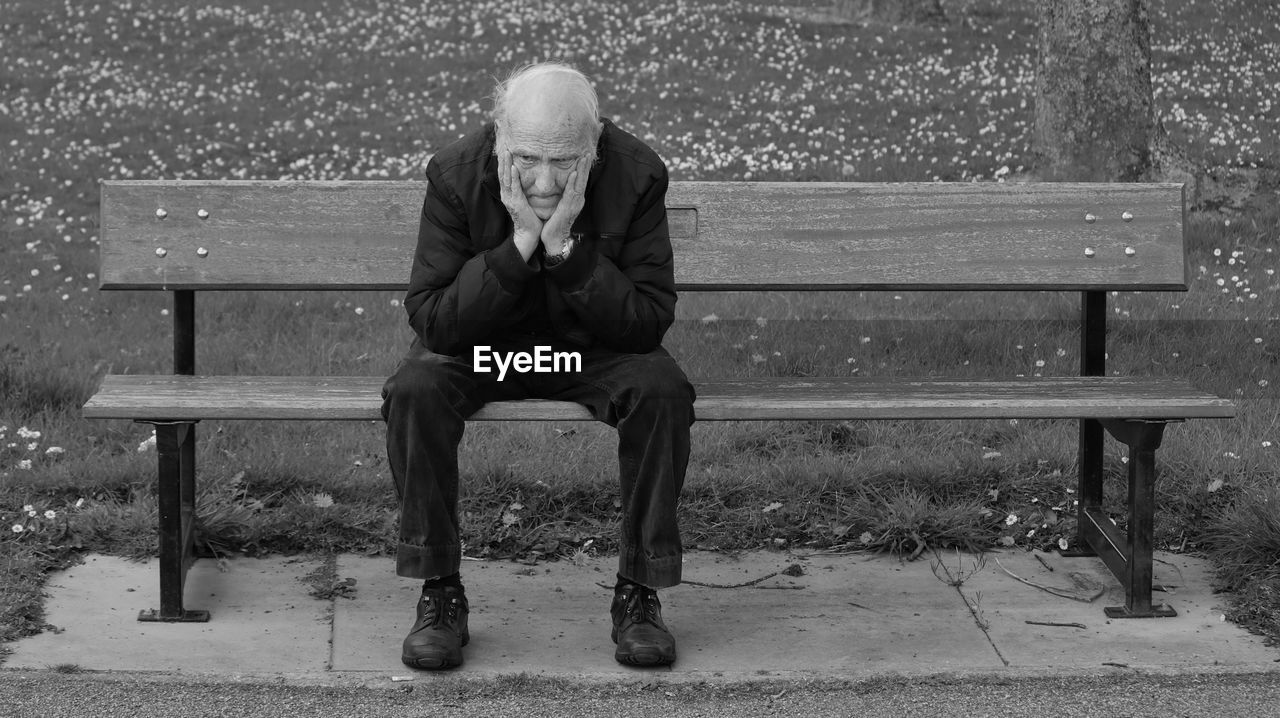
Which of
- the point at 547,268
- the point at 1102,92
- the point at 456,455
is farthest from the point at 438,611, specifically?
the point at 1102,92

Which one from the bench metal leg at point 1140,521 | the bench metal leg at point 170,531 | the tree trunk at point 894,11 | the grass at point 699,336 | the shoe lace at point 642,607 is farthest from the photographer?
the tree trunk at point 894,11

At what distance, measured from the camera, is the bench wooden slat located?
3475 millimetres

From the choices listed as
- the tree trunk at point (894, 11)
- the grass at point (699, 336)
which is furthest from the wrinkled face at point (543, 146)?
the tree trunk at point (894, 11)

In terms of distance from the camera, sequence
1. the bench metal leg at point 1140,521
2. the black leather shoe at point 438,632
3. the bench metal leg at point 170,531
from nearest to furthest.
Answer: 1. the black leather shoe at point 438,632
2. the bench metal leg at point 170,531
3. the bench metal leg at point 1140,521

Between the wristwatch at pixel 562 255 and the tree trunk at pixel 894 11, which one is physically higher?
the tree trunk at pixel 894 11

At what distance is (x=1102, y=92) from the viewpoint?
7707 millimetres

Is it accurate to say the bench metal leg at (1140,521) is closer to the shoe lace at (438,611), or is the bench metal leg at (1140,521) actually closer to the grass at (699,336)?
the grass at (699,336)

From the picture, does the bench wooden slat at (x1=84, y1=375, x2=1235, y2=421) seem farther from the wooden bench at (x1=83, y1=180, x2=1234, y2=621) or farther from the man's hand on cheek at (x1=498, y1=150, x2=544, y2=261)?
the man's hand on cheek at (x1=498, y1=150, x2=544, y2=261)

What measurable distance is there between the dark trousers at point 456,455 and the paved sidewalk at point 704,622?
248 millimetres

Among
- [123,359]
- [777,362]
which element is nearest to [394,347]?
[123,359]

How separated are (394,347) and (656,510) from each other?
2.69 meters

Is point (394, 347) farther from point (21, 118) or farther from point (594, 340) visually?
point (21, 118)

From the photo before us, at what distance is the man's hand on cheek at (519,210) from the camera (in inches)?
132

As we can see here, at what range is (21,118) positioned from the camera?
37.2 feet
